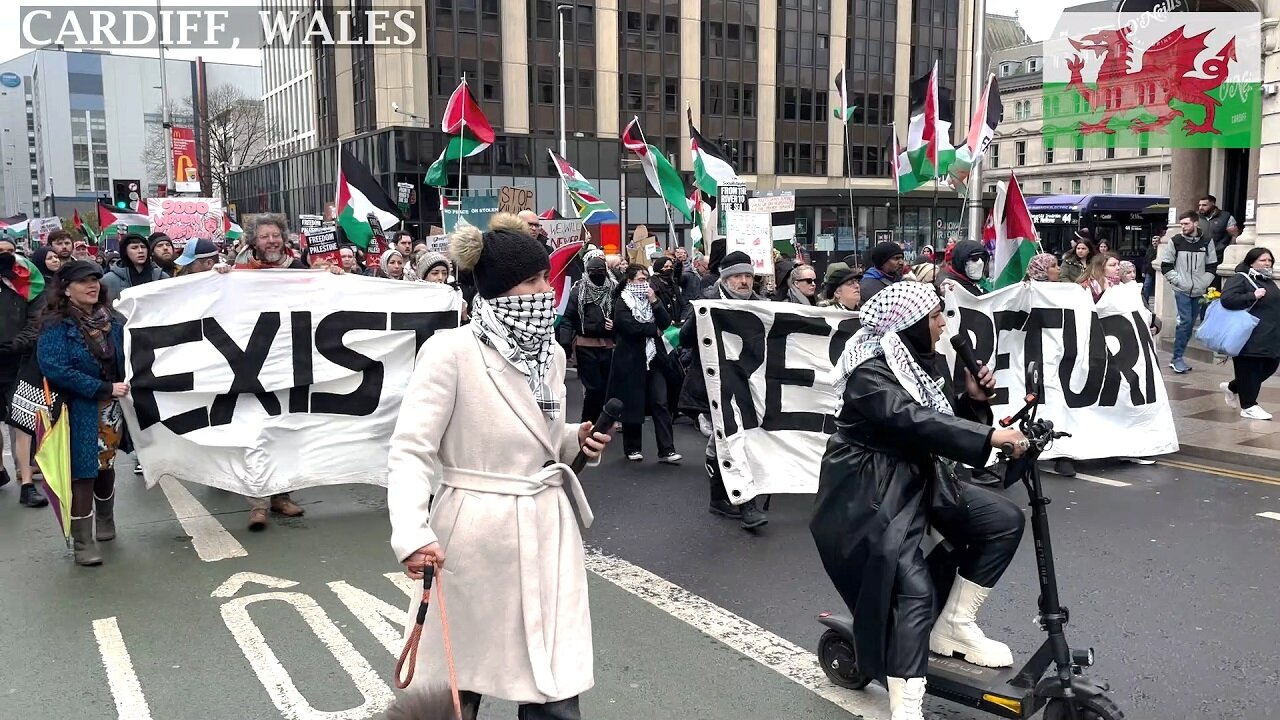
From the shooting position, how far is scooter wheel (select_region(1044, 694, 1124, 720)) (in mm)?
3213

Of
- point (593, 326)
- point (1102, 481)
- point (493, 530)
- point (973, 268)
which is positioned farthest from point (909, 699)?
point (593, 326)

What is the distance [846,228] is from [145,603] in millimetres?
56041

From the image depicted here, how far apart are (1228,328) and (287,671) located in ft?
29.5

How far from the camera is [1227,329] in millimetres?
9609

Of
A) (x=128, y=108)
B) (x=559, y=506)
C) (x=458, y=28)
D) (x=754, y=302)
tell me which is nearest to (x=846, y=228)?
(x=458, y=28)

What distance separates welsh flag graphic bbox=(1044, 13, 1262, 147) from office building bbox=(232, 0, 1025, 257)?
1127 inches

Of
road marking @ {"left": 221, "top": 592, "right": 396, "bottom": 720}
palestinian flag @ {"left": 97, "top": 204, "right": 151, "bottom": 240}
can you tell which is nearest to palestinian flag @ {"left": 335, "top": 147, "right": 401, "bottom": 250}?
road marking @ {"left": 221, "top": 592, "right": 396, "bottom": 720}

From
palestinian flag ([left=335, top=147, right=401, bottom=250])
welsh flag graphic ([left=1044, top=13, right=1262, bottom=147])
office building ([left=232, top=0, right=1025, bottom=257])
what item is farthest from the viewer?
office building ([left=232, top=0, right=1025, bottom=257])

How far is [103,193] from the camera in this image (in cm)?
12225

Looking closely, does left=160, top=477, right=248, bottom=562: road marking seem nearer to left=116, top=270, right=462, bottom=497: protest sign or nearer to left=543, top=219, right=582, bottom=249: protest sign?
left=116, top=270, right=462, bottom=497: protest sign

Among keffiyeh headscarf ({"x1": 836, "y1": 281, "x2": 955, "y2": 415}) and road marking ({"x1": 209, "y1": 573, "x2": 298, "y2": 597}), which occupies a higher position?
keffiyeh headscarf ({"x1": 836, "y1": 281, "x2": 955, "y2": 415})

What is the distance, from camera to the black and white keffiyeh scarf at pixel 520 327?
9.54 feet

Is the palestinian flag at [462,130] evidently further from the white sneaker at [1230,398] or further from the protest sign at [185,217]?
the white sneaker at [1230,398]

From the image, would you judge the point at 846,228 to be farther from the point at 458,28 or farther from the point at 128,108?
the point at 128,108
